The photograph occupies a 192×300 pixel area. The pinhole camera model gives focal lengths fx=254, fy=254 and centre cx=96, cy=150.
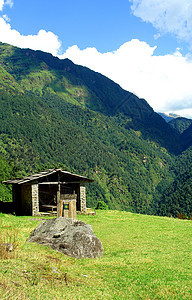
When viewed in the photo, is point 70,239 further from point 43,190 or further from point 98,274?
point 43,190

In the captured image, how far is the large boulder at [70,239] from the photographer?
413 inches

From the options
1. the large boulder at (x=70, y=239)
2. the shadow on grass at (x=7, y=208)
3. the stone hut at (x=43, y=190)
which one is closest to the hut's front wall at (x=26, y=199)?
the stone hut at (x=43, y=190)

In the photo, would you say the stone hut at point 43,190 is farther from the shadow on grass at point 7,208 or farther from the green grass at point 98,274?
the green grass at point 98,274

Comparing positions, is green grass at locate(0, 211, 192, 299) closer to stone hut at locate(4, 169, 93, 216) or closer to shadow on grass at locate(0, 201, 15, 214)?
stone hut at locate(4, 169, 93, 216)

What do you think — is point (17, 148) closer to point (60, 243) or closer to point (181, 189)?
point (181, 189)

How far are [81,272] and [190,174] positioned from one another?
19904 cm

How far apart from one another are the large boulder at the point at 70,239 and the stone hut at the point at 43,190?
11.2m

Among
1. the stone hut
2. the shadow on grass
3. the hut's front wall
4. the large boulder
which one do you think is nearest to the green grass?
the large boulder

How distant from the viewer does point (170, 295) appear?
6.82 m

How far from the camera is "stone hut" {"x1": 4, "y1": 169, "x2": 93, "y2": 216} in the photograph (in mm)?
25766

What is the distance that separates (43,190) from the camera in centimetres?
3316

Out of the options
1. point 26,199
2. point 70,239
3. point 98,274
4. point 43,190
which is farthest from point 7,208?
point 98,274

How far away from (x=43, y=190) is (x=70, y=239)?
2305 centimetres

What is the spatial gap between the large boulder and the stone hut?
36.9 feet
